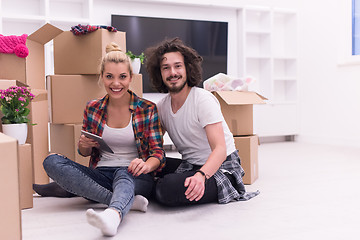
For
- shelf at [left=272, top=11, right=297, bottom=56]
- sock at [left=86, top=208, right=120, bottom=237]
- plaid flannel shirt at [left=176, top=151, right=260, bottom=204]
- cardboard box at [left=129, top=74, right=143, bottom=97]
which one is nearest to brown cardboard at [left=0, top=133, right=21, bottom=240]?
sock at [left=86, top=208, right=120, bottom=237]

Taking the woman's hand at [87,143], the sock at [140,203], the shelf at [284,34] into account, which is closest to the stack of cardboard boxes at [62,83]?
the woman's hand at [87,143]

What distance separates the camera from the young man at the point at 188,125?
67.3 inches

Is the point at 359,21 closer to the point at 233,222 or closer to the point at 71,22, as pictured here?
the point at 71,22

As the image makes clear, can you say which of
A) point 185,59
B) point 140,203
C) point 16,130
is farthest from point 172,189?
point 16,130

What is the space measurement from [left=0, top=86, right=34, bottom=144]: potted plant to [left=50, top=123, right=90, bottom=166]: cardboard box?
40cm

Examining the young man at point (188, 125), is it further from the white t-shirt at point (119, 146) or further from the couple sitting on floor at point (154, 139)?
the white t-shirt at point (119, 146)

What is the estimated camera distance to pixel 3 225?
2.68 feet

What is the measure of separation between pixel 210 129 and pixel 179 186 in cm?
28

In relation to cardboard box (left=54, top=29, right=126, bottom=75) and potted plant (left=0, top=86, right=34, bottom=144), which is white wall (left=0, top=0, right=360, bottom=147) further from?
potted plant (left=0, top=86, right=34, bottom=144)

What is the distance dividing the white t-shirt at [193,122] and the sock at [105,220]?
0.57 meters

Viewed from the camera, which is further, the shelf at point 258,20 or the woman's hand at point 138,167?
the shelf at point 258,20

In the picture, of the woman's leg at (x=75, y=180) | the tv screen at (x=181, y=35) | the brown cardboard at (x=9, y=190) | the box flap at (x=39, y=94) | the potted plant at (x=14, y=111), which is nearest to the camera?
the brown cardboard at (x=9, y=190)

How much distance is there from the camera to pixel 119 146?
181 centimetres

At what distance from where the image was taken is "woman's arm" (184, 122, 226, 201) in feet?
4.99
